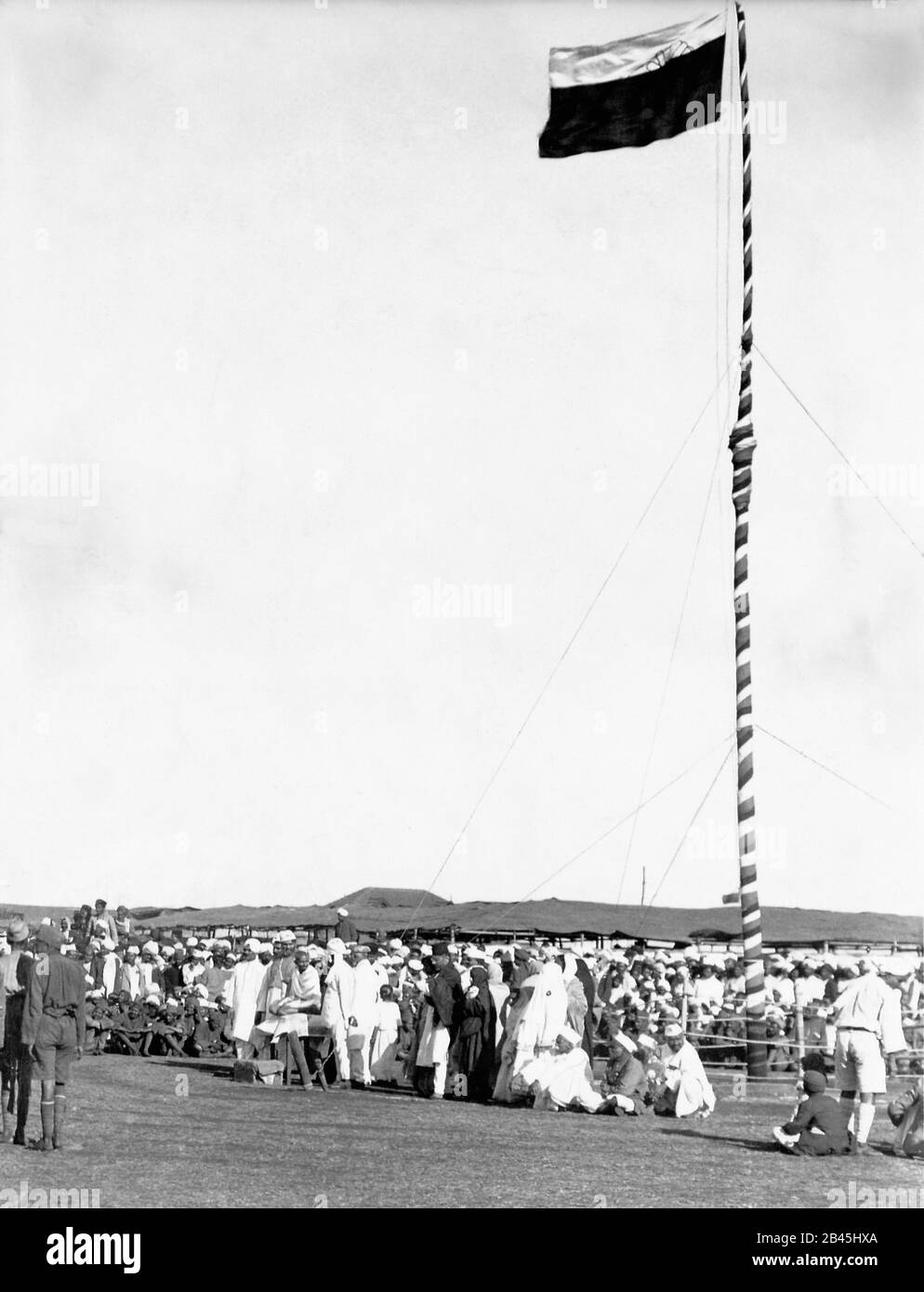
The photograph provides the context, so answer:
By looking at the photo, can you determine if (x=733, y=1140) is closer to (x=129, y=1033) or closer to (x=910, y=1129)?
(x=910, y=1129)

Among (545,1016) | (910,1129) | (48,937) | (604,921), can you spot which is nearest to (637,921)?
(604,921)

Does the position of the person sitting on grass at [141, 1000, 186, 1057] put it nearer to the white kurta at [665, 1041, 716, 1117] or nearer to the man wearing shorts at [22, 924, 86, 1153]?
the white kurta at [665, 1041, 716, 1117]

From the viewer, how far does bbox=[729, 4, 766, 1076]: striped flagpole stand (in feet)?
64.5

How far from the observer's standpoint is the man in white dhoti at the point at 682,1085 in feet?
61.2

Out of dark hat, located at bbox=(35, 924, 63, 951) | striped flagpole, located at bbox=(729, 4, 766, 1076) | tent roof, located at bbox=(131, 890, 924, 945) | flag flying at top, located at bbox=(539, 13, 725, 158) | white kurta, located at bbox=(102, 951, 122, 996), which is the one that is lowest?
white kurta, located at bbox=(102, 951, 122, 996)

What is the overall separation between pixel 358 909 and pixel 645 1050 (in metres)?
16.8

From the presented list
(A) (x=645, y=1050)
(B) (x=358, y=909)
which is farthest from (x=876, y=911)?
(A) (x=645, y=1050)

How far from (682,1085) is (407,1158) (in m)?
4.72

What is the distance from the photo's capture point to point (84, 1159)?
14.2 meters

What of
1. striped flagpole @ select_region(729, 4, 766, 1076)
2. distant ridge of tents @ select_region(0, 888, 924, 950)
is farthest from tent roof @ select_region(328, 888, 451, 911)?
striped flagpole @ select_region(729, 4, 766, 1076)

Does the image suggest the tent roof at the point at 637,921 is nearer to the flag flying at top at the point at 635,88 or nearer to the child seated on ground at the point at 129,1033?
the child seated on ground at the point at 129,1033

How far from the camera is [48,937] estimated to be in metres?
14.4

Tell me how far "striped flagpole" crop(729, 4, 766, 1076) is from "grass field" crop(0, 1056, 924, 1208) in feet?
7.79
